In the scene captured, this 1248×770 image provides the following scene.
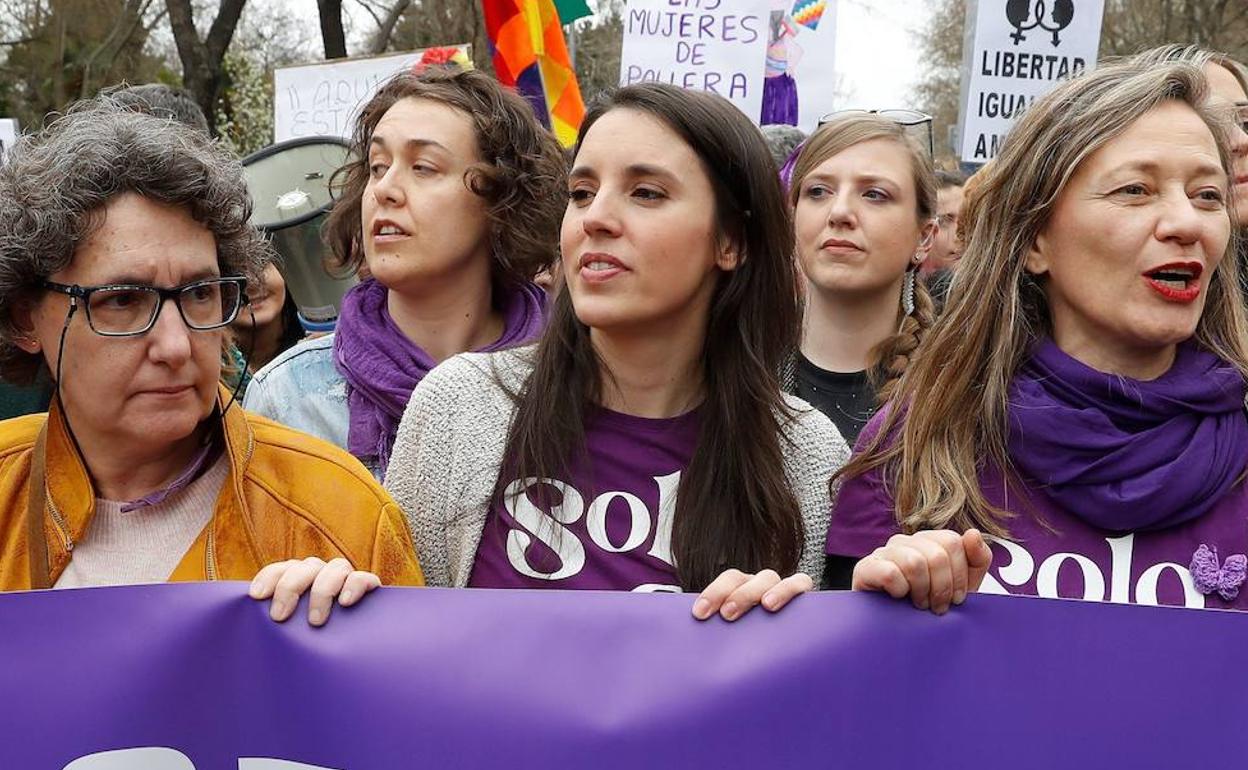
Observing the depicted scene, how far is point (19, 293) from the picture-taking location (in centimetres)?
218

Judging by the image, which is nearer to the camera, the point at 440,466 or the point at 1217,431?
the point at 1217,431

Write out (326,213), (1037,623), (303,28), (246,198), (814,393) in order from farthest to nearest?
(303,28), (326,213), (814,393), (246,198), (1037,623)

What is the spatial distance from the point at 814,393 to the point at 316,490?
1575 mm

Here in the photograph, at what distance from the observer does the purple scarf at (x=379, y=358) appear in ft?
10.1

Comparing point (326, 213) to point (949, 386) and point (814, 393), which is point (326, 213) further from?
point (949, 386)

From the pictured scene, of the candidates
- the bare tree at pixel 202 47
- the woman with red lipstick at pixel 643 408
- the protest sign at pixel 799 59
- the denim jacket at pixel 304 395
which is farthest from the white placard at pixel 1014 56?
the bare tree at pixel 202 47

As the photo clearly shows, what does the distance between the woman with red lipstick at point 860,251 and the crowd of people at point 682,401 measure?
2.49 ft

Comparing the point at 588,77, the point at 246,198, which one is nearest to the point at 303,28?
the point at 588,77

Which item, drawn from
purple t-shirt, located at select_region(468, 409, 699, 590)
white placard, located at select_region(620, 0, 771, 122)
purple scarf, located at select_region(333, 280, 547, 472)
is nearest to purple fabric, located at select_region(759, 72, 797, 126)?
white placard, located at select_region(620, 0, 771, 122)

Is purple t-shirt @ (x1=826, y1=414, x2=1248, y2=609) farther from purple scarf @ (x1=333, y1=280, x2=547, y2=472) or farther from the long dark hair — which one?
purple scarf @ (x1=333, y1=280, x2=547, y2=472)

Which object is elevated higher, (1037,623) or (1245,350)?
(1245,350)

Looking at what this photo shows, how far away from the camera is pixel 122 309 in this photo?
213 centimetres

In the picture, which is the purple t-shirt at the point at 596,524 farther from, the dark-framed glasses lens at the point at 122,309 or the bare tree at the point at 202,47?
the bare tree at the point at 202,47

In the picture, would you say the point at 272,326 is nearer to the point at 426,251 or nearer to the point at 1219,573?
the point at 426,251
